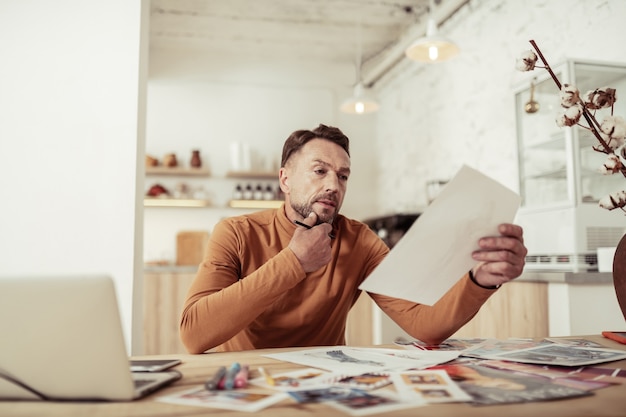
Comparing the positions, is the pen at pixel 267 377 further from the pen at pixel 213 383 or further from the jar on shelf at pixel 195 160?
the jar on shelf at pixel 195 160

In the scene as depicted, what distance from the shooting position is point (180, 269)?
4.29m

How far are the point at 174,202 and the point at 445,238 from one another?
4466mm

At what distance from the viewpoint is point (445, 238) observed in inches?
39.7

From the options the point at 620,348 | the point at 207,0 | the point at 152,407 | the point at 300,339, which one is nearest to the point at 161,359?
the point at 152,407

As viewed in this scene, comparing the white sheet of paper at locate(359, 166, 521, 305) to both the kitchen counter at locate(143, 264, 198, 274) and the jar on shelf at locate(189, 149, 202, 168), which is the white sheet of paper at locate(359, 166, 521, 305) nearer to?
the kitchen counter at locate(143, 264, 198, 274)

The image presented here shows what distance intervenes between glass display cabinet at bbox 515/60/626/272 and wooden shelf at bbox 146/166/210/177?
3310mm

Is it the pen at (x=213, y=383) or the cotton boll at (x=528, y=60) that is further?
the cotton boll at (x=528, y=60)

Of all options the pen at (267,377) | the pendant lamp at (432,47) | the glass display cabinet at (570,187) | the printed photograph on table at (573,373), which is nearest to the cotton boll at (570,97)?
the printed photograph on table at (573,373)

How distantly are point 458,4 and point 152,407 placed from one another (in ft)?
13.5

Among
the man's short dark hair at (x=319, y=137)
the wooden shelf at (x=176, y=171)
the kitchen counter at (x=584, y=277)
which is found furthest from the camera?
the wooden shelf at (x=176, y=171)

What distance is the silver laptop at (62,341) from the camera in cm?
65

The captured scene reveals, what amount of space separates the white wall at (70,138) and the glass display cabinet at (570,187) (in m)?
1.99

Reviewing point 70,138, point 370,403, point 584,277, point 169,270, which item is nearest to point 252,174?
point 169,270

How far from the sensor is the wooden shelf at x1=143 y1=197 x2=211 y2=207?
16.7ft
